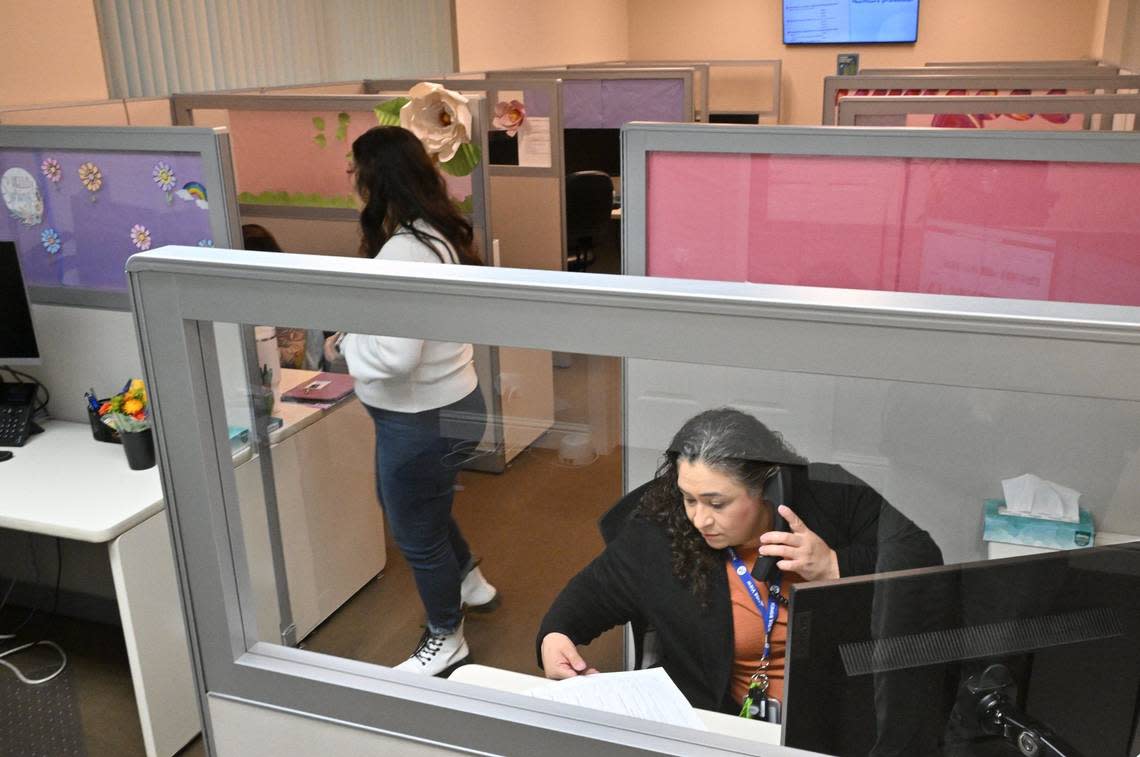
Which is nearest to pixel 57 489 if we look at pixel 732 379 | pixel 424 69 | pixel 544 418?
pixel 544 418

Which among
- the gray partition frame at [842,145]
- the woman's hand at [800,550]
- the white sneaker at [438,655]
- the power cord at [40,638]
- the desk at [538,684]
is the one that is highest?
the gray partition frame at [842,145]

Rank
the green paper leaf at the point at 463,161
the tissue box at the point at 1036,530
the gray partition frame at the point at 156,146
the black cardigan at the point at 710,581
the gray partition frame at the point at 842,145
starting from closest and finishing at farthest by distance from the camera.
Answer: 1. the tissue box at the point at 1036,530
2. the black cardigan at the point at 710,581
3. the gray partition frame at the point at 842,145
4. the gray partition frame at the point at 156,146
5. the green paper leaf at the point at 463,161

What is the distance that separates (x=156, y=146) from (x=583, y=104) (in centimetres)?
333

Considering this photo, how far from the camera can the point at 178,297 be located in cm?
94

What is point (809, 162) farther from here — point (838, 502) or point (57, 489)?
point (57, 489)

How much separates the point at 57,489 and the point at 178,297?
154cm

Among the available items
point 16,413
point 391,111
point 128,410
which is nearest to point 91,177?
point 128,410

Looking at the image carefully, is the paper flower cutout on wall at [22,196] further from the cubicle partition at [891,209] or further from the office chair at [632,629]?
the office chair at [632,629]

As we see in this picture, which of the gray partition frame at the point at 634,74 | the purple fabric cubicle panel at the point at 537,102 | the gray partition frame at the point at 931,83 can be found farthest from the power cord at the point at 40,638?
the gray partition frame at the point at 634,74

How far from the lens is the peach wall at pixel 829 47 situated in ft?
26.0

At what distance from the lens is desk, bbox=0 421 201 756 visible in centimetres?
209

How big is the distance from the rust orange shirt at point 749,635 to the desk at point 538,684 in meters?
0.02

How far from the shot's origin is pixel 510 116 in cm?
396

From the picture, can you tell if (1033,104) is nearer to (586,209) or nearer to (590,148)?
(586,209)
